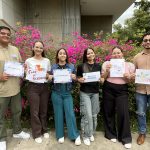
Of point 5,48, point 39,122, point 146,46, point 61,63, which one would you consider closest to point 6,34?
point 5,48

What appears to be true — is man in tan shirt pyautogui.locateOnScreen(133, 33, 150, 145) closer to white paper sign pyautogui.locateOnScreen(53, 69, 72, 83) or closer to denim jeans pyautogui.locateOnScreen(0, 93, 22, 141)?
white paper sign pyautogui.locateOnScreen(53, 69, 72, 83)

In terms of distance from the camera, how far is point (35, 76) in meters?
4.96

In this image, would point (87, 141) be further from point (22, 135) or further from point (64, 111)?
point (22, 135)

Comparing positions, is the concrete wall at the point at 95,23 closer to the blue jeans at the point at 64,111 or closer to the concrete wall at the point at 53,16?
the concrete wall at the point at 53,16

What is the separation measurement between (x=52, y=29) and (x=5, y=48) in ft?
27.9

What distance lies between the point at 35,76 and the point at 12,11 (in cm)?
719

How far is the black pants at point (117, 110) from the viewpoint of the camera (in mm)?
4984

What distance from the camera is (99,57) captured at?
6.19 m

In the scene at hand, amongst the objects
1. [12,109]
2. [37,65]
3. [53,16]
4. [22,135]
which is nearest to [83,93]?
[37,65]

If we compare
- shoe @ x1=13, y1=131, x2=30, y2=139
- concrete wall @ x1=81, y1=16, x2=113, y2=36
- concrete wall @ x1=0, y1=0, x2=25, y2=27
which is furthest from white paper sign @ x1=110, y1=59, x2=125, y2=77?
concrete wall @ x1=81, y1=16, x2=113, y2=36

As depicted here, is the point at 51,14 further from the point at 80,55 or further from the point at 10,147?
the point at 10,147

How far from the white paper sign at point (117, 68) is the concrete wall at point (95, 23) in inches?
524

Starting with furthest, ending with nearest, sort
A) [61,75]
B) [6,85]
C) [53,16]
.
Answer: [53,16]
[61,75]
[6,85]

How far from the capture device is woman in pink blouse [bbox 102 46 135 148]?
4969 millimetres
